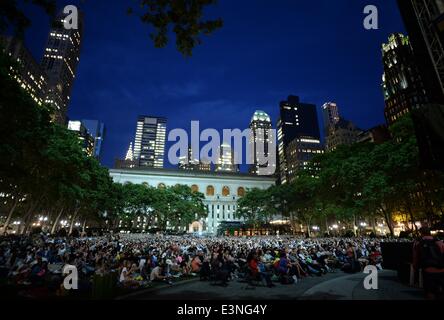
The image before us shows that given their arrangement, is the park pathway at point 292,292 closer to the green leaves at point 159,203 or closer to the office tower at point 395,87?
the green leaves at point 159,203

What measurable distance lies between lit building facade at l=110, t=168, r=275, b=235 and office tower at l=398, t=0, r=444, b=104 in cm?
8623

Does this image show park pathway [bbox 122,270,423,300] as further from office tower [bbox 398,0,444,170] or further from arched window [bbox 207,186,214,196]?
arched window [bbox 207,186,214,196]

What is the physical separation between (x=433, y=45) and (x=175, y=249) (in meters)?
17.1

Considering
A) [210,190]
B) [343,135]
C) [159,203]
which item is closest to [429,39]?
[159,203]

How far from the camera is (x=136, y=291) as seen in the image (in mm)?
9070

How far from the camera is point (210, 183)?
337 feet

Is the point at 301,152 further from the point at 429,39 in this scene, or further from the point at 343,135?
the point at 429,39

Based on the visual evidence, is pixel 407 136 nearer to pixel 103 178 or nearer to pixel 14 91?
pixel 14 91

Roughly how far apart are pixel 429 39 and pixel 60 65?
161 meters

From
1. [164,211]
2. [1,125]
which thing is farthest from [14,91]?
[164,211]

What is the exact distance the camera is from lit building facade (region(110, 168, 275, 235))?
96312mm

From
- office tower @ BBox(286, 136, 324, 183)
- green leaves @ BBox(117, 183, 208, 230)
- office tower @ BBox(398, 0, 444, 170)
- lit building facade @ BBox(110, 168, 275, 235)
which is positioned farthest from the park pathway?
office tower @ BBox(286, 136, 324, 183)

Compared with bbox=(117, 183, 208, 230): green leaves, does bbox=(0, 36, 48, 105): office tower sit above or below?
above
